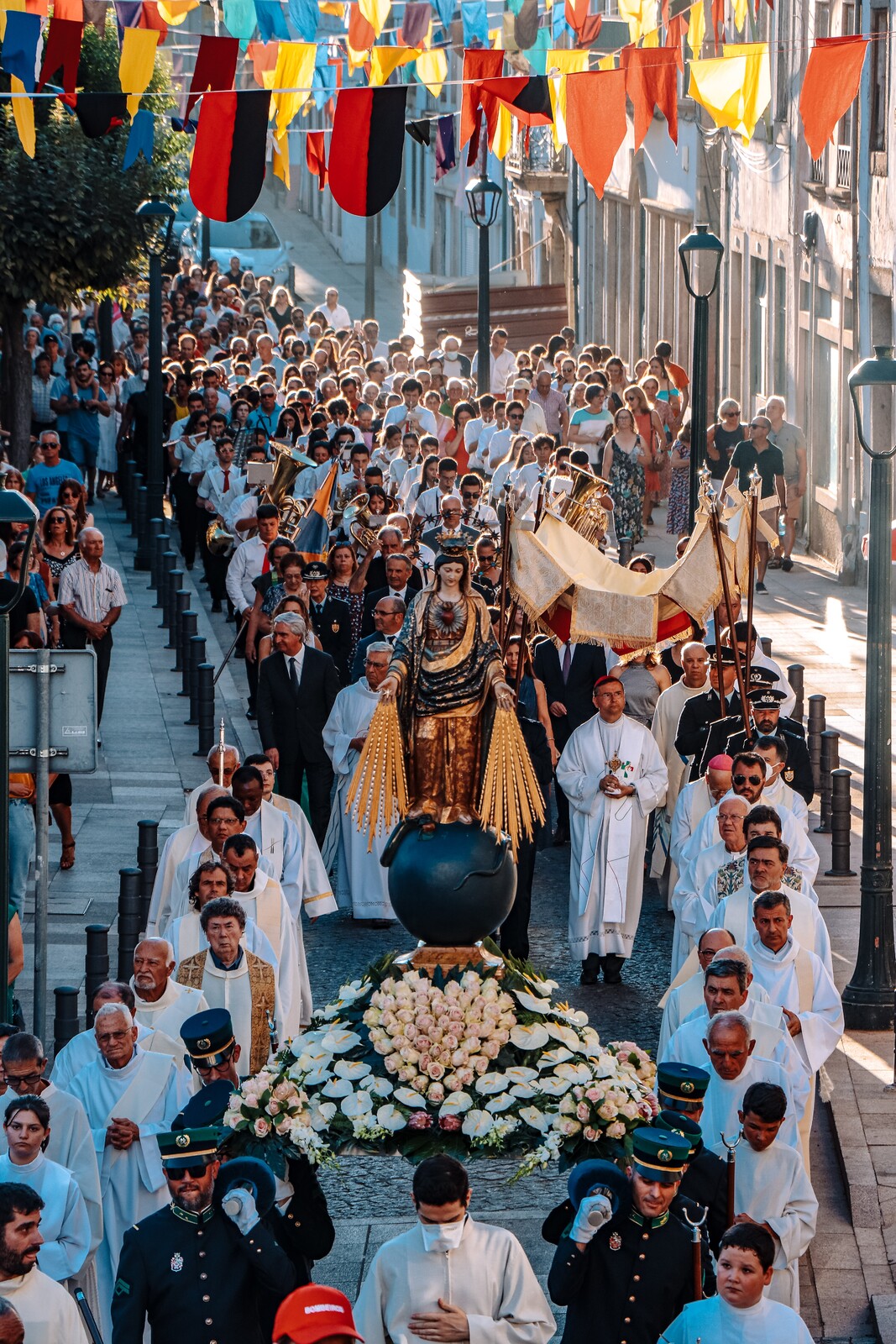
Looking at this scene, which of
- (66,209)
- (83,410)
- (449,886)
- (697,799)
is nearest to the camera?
(449,886)

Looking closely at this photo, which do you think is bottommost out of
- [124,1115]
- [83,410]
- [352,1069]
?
[124,1115]

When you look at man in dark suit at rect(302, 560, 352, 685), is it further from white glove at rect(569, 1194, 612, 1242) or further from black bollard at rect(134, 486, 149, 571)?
black bollard at rect(134, 486, 149, 571)

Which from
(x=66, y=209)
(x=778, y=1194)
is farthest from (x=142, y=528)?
(x=778, y=1194)

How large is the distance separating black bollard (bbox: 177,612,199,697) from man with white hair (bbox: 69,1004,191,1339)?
11.3m

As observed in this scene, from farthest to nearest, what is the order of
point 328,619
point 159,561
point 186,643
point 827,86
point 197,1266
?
point 159,561, point 186,643, point 328,619, point 827,86, point 197,1266

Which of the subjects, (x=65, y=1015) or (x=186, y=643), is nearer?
(x=65, y=1015)

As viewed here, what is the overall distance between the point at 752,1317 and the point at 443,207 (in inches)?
2257

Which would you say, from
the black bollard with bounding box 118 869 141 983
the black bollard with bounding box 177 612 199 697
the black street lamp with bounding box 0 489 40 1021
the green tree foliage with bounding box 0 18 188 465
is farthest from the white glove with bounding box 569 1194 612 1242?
the green tree foliage with bounding box 0 18 188 465

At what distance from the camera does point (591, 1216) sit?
7.58 metres

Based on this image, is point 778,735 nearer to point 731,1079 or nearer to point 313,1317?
point 731,1079

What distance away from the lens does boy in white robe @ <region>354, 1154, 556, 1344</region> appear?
731 cm

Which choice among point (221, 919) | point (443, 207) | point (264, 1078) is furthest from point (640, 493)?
point (443, 207)

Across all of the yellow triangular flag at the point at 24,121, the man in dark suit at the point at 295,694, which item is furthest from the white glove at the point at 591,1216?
the yellow triangular flag at the point at 24,121

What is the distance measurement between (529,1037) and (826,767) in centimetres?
926
